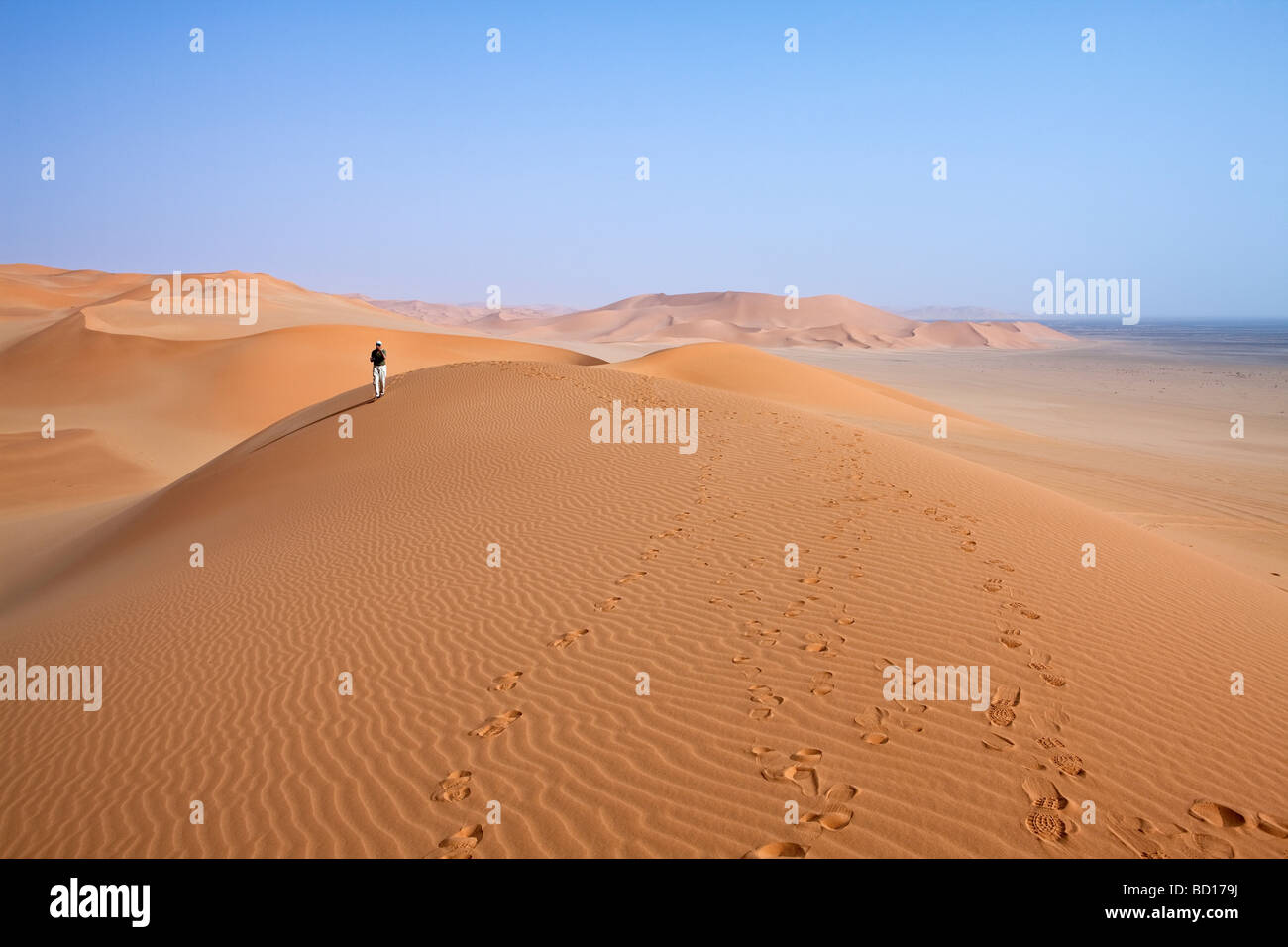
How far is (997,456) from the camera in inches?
728

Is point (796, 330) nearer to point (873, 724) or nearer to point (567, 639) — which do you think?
point (567, 639)

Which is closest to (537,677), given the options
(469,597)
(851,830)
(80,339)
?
(469,597)

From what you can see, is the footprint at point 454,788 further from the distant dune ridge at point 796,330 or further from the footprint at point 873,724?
the distant dune ridge at point 796,330

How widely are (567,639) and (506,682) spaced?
0.75m

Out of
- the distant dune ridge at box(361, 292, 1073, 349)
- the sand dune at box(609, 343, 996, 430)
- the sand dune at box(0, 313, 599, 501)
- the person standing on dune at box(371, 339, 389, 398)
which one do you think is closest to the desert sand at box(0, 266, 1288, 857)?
the person standing on dune at box(371, 339, 389, 398)

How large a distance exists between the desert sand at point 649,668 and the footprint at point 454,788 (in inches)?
0.8

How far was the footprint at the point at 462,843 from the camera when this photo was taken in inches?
159

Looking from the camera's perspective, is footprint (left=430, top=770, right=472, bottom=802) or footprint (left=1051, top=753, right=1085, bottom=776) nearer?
footprint (left=1051, top=753, right=1085, bottom=776)

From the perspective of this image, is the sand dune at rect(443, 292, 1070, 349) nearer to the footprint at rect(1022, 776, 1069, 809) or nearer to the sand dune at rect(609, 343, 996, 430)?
the sand dune at rect(609, 343, 996, 430)

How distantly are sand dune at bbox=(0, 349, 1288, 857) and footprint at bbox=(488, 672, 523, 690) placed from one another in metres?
0.03

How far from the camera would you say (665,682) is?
18.1 feet

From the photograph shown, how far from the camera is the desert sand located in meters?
4.20
